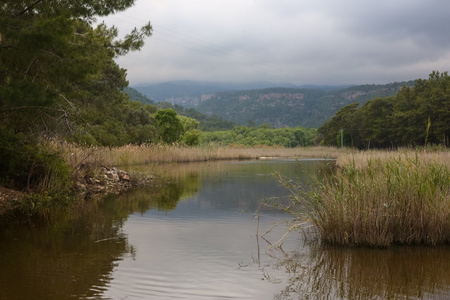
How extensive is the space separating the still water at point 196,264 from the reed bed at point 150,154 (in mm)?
5981

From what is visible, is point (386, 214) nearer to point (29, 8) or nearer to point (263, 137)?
point (29, 8)

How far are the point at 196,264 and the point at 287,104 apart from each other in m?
163

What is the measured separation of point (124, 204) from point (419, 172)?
8062 millimetres

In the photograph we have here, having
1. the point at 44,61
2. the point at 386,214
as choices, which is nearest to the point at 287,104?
the point at 44,61

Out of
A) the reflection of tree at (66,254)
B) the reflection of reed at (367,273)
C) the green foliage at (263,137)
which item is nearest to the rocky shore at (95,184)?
the reflection of tree at (66,254)

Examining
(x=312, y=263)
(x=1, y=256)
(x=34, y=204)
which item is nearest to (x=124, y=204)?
(x=34, y=204)

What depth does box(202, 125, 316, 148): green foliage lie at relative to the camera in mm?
106500

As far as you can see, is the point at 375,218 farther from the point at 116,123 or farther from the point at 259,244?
the point at 116,123

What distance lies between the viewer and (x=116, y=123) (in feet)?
101

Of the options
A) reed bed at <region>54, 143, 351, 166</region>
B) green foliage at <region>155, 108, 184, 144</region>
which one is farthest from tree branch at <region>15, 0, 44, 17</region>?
green foliage at <region>155, 108, 184, 144</region>

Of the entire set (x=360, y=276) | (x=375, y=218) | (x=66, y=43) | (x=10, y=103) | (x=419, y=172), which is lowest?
(x=360, y=276)

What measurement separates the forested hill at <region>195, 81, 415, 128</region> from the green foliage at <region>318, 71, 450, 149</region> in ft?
233

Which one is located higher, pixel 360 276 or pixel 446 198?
pixel 446 198

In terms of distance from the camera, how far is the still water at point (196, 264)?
552 centimetres
